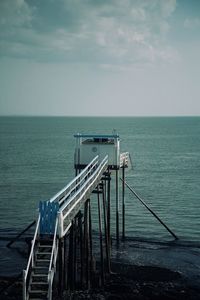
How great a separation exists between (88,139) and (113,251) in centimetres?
Answer: 947

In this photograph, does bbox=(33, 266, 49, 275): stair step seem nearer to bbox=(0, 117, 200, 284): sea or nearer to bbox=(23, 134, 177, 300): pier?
bbox=(23, 134, 177, 300): pier

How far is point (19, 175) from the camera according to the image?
6806 centimetres

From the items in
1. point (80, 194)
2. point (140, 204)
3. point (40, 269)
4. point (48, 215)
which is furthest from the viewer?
point (140, 204)

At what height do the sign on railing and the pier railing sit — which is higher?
the pier railing

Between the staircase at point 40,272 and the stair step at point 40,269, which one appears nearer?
the staircase at point 40,272

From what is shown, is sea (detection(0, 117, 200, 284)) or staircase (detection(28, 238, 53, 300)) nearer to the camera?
staircase (detection(28, 238, 53, 300))

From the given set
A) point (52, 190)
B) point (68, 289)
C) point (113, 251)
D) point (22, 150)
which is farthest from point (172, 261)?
point (22, 150)

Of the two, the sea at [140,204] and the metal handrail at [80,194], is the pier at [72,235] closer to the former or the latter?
the metal handrail at [80,194]

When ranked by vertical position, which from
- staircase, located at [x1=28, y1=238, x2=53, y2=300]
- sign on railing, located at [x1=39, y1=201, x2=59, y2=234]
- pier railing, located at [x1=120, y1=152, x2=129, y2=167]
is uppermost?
pier railing, located at [x1=120, y1=152, x2=129, y2=167]

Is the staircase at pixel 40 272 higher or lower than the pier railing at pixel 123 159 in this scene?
lower

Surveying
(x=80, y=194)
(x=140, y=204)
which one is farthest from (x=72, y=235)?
(x=140, y=204)

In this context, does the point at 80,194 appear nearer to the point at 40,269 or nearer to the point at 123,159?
the point at 40,269

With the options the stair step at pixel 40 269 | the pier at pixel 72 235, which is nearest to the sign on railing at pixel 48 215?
the pier at pixel 72 235

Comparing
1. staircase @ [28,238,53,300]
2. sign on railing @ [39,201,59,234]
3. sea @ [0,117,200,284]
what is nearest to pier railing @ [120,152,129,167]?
sea @ [0,117,200,284]
